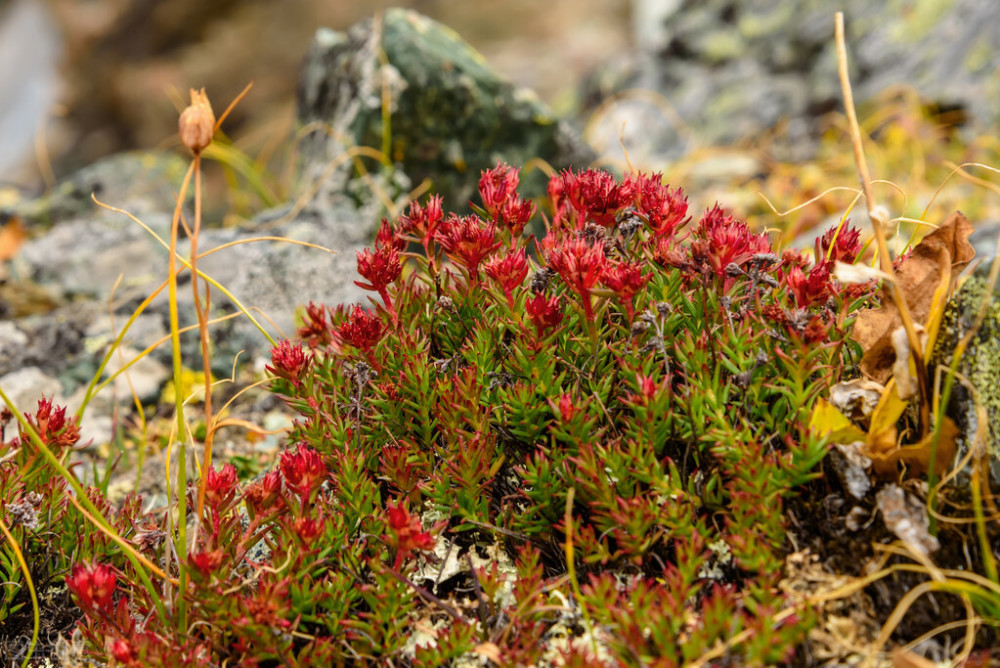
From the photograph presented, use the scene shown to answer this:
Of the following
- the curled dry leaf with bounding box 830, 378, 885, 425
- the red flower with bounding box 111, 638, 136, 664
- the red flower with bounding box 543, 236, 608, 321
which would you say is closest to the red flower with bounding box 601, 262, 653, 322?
the red flower with bounding box 543, 236, 608, 321

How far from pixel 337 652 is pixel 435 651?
0.76 ft

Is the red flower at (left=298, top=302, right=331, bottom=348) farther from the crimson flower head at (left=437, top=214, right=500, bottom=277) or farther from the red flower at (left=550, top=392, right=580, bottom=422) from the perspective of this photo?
the red flower at (left=550, top=392, right=580, bottom=422)

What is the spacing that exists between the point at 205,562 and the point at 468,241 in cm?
106

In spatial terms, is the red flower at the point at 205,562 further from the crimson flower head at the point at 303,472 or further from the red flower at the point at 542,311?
the red flower at the point at 542,311

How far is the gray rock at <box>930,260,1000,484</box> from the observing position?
1688 millimetres

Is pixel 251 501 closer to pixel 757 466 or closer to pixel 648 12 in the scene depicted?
pixel 757 466

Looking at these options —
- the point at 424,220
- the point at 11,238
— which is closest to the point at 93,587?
the point at 424,220

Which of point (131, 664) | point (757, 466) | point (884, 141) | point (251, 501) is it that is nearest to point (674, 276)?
point (757, 466)

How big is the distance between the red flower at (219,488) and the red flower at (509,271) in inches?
35.1

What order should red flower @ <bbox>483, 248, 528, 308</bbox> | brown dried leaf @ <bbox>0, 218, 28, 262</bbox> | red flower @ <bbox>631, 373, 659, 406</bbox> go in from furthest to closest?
brown dried leaf @ <bbox>0, 218, 28, 262</bbox>, red flower @ <bbox>483, 248, 528, 308</bbox>, red flower @ <bbox>631, 373, 659, 406</bbox>

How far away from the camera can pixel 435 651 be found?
1567 mm

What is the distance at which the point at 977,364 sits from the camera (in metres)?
1.71

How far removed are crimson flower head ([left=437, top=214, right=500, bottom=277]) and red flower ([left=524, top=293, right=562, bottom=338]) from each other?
0.23 metres

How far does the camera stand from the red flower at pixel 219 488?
178cm
